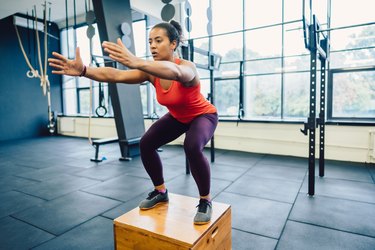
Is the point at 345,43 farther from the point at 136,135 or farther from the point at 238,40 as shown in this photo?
the point at 136,135

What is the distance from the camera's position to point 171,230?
1.28m

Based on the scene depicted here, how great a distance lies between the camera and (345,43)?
401 centimetres

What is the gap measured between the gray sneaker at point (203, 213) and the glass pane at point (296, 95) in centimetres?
365

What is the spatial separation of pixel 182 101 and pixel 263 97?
3.74m

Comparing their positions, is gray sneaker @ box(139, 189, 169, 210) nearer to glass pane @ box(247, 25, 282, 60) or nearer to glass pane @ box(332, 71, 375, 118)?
glass pane @ box(332, 71, 375, 118)

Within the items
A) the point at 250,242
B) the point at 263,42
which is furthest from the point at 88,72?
the point at 263,42

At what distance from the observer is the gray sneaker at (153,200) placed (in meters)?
1.60

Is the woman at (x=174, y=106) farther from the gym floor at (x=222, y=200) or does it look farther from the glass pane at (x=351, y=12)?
the glass pane at (x=351, y=12)

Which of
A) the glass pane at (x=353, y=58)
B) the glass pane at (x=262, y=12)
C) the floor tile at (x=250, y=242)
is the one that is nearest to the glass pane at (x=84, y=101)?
the glass pane at (x=262, y=12)

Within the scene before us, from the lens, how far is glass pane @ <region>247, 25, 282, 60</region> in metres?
4.64

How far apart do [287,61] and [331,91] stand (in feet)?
2.93

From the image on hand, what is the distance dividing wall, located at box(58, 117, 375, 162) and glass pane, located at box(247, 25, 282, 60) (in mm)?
1323

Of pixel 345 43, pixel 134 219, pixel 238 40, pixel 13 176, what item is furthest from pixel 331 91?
pixel 13 176

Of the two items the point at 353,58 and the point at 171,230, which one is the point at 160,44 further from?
the point at 353,58
